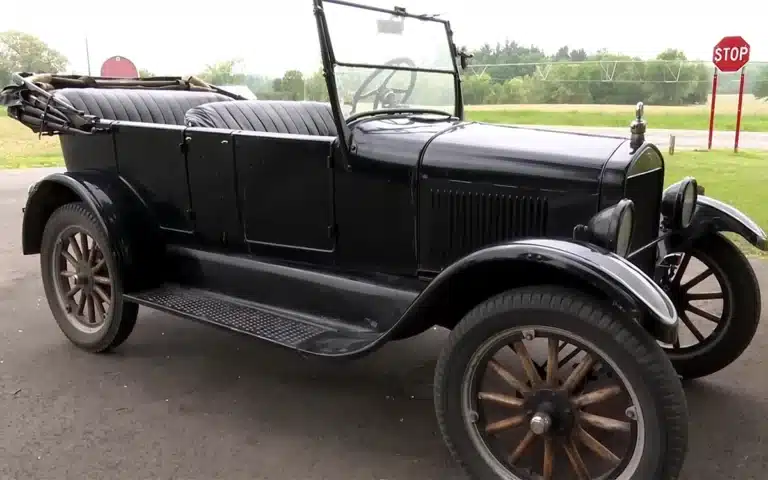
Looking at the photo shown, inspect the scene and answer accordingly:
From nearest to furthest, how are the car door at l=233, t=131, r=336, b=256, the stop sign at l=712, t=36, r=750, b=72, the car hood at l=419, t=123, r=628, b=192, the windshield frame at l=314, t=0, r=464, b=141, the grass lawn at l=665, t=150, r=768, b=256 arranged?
the car hood at l=419, t=123, r=628, b=192
the windshield frame at l=314, t=0, r=464, b=141
the car door at l=233, t=131, r=336, b=256
the grass lawn at l=665, t=150, r=768, b=256
the stop sign at l=712, t=36, r=750, b=72

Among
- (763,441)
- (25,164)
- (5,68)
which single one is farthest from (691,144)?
(5,68)

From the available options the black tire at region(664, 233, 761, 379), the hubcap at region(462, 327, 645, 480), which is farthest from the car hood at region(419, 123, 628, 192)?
the black tire at region(664, 233, 761, 379)

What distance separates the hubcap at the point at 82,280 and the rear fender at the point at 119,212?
0.18m

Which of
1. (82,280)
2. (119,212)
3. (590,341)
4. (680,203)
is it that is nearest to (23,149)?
(82,280)

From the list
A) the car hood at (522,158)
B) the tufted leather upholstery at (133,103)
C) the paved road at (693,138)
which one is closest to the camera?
the car hood at (522,158)

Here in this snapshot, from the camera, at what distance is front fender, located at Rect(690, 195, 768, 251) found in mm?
2996

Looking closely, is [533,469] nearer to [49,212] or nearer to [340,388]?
[340,388]

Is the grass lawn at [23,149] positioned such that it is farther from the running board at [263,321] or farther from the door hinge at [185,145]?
the running board at [263,321]

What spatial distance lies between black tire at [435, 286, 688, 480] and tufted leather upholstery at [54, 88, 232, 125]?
284 centimetres

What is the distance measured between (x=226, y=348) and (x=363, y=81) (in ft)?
5.51

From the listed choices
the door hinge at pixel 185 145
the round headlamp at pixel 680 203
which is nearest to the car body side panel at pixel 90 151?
the door hinge at pixel 185 145

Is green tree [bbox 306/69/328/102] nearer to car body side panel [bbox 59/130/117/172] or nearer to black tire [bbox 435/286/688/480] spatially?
car body side panel [bbox 59/130/117/172]

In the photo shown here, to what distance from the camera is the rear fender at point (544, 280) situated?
6.53 feet

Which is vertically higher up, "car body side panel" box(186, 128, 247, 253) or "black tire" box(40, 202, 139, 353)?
"car body side panel" box(186, 128, 247, 253)
